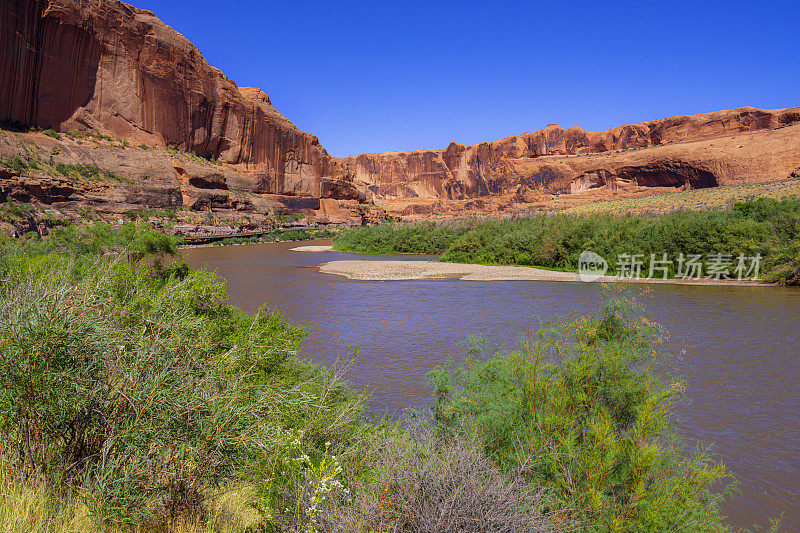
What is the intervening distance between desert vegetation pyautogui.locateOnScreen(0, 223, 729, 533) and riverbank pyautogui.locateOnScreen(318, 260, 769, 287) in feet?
68.9

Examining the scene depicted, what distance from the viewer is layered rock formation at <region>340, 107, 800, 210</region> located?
229 ft

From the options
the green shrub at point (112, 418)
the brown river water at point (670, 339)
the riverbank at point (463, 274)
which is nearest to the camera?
the green shrub at point (112, 418)

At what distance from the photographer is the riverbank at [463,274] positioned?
23828 millimetres

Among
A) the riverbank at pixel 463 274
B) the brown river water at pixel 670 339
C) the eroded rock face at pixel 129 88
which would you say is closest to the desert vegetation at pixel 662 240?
the riverbank at pixel 463 274

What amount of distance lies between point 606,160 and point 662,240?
74411 millimetres

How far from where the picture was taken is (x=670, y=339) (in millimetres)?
11867

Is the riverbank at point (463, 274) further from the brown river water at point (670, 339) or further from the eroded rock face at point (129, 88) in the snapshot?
the eroded rock face at point (129, 88)

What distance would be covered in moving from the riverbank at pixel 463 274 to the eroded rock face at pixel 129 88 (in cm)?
4668

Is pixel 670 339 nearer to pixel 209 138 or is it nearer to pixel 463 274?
pixel 463 274

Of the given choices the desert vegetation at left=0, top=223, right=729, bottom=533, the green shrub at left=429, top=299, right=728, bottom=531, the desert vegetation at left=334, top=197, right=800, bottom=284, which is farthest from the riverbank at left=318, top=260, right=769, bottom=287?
the desert vegetation at left=0, top=223, right=729, bottom=533

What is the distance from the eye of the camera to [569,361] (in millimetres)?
4195

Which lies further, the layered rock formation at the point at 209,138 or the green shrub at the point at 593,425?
the layered rock formation at the point at 209,138

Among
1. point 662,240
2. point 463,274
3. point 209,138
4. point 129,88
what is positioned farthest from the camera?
point 209,138

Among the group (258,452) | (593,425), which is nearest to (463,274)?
(593,425)
